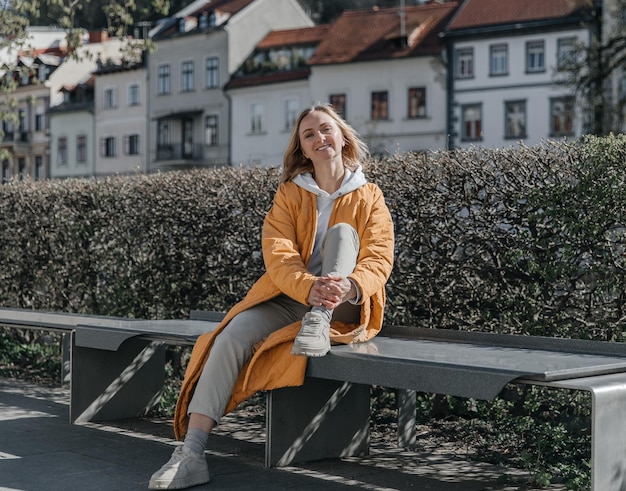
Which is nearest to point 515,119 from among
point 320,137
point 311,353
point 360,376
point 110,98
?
point 110,98

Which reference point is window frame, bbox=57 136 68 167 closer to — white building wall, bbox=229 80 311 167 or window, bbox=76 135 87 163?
window, bbox=76 135 87 163

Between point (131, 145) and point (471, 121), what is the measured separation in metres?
22.5

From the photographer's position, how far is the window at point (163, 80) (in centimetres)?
6191

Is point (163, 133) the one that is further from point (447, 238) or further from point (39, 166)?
point (447, 238)

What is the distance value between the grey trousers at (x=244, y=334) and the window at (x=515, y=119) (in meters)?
44.0

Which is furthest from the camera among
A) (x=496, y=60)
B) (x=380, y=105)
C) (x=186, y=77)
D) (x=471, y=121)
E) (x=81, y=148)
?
(x=81, y=148)

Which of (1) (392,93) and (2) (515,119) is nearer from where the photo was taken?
(2) (515,119)

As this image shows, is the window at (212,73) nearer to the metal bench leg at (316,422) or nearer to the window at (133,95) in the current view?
the window at (133,95)

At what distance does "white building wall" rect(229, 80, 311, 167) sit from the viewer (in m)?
54.9

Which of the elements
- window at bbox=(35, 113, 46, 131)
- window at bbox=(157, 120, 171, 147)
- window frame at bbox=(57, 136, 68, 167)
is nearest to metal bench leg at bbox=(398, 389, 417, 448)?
window at bbox=(157, 120, 171, 147)

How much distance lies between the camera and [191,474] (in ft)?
18.2

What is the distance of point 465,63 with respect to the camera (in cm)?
5022

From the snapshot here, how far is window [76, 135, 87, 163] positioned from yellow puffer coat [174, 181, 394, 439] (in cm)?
6243

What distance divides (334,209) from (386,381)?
1.33m
